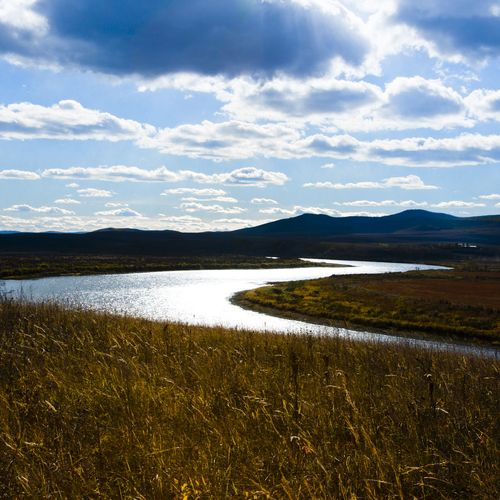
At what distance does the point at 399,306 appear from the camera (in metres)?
41.8

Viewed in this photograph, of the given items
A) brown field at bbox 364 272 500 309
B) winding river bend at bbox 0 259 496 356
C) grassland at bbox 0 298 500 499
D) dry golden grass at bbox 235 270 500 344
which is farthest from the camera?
brown field at bbox 364 272 500 309

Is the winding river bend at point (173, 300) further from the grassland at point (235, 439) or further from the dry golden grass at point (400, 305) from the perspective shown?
the grassland at point (235, 439)

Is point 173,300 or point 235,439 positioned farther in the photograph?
point 173,300

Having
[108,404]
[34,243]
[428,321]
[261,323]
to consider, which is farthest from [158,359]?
[34,243]

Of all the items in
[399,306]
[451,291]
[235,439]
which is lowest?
[399,306]

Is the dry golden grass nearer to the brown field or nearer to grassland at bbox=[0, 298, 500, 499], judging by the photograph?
the brown field

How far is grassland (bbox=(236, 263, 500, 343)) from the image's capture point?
1350 inches

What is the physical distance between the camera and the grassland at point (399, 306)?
34.3 meters

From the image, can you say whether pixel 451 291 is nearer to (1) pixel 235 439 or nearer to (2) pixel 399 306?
(2) pixel 399 306

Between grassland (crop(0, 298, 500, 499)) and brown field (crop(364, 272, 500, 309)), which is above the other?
grassland (crop(0, 298, 500, 499))

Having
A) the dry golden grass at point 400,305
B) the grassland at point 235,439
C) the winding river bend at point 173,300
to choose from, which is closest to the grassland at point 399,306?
the dry golden grass at point 400,305

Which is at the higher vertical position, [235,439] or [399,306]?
[235,439]

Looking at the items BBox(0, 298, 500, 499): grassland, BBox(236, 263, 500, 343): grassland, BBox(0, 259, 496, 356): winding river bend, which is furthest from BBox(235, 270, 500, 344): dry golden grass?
BBox(0, 298, 500, 499): grassland

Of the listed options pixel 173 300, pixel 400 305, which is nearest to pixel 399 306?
pixel 400 305
